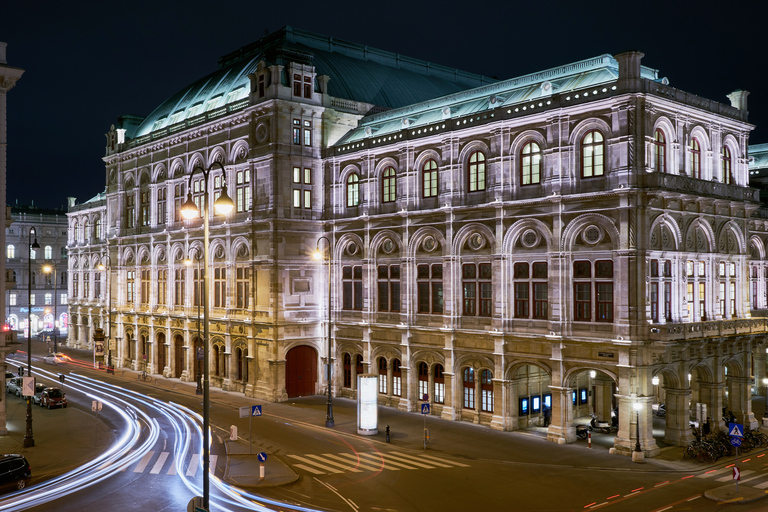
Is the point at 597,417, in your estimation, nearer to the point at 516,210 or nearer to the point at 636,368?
the point at 636,368

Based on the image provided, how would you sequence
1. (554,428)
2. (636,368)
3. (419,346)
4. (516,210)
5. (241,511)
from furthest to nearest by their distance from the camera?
(419,346)
(516,210)
(554,428)
(636,368)
(241,511)

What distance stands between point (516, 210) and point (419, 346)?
11470 millimetres

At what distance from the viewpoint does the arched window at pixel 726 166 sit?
4112cm

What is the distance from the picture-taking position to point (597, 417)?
4262 cm

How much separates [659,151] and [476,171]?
1087 centimetres

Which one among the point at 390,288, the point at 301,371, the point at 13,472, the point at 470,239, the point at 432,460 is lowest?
the point at 432,460

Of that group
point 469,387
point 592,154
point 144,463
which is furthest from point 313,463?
point 592,154

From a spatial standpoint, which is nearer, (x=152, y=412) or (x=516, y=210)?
(x=516, y=210)

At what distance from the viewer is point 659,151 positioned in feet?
121

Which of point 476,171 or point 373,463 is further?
point 476,171

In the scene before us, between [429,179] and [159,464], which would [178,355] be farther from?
[159,464]

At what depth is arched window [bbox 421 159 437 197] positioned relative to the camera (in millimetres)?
45594

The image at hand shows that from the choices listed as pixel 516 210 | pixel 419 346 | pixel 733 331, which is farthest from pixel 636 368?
pixel 419 346

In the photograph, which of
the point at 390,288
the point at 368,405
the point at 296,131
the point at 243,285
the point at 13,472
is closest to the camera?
the point at 13,472
